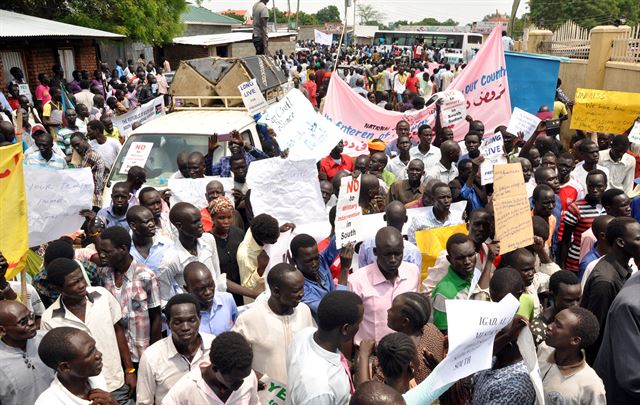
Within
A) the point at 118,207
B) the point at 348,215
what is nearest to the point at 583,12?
the point at 348,215

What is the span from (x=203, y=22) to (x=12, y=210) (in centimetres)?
3958

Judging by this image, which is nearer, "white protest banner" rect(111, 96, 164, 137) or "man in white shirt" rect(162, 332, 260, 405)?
"man in white shirt" rect(162, 332, 260, 405)

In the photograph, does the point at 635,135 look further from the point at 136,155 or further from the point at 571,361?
the point at 136,155

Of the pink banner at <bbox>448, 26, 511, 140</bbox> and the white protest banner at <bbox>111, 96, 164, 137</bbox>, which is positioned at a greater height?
the pink banner at <bbox>448, 26, 511, 140</bbox>

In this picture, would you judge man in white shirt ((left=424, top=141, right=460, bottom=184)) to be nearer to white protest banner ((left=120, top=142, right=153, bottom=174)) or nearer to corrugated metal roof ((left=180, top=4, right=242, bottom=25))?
white protest banner ((left=120, top=142, right=153, bottom=174))

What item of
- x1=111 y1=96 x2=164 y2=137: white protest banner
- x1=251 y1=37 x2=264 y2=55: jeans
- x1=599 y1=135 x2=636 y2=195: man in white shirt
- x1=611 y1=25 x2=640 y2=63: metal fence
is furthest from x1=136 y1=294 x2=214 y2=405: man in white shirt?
x1=611 y1=25 x2=640 y2=63: metal fence

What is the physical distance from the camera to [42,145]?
699 centimetres

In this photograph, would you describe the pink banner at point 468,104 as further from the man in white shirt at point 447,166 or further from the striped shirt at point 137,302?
the striped shirt at point 137,302

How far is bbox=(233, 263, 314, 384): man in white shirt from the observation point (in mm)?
3383

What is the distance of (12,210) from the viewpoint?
4191 millimetres

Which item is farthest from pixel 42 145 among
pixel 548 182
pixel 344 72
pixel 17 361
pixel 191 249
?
pixel 344 72

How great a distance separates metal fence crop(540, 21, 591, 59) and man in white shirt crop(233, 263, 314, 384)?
15.7m

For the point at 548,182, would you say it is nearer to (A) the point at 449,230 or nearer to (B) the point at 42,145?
(A) the point at 449,230

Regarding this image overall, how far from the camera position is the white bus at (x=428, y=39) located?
43.2m
